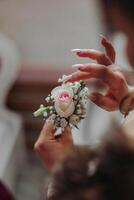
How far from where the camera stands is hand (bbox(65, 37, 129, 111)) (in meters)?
0.86

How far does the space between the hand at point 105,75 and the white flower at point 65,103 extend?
0.9 inches

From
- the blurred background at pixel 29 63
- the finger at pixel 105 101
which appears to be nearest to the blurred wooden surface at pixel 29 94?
the blurred background at pixel 29 63

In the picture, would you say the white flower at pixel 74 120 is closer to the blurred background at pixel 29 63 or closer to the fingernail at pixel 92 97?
the fingernail at pixel 92 97

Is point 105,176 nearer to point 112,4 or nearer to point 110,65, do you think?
point 112,4

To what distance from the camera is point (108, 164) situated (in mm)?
582

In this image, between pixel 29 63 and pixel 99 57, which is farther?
pixel 29 63

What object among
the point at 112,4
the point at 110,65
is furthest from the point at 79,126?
the point at 112,4

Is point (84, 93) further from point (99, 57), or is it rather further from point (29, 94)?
point (29, 94)

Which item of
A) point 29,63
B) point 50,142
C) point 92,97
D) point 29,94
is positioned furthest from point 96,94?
point 29,63

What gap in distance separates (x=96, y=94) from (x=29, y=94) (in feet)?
3.97

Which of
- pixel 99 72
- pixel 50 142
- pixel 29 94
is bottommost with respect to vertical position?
pixel 29 94

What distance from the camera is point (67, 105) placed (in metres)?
0.86

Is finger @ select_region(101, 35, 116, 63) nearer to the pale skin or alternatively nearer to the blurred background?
the pale skin

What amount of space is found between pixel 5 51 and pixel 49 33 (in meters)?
0.40
